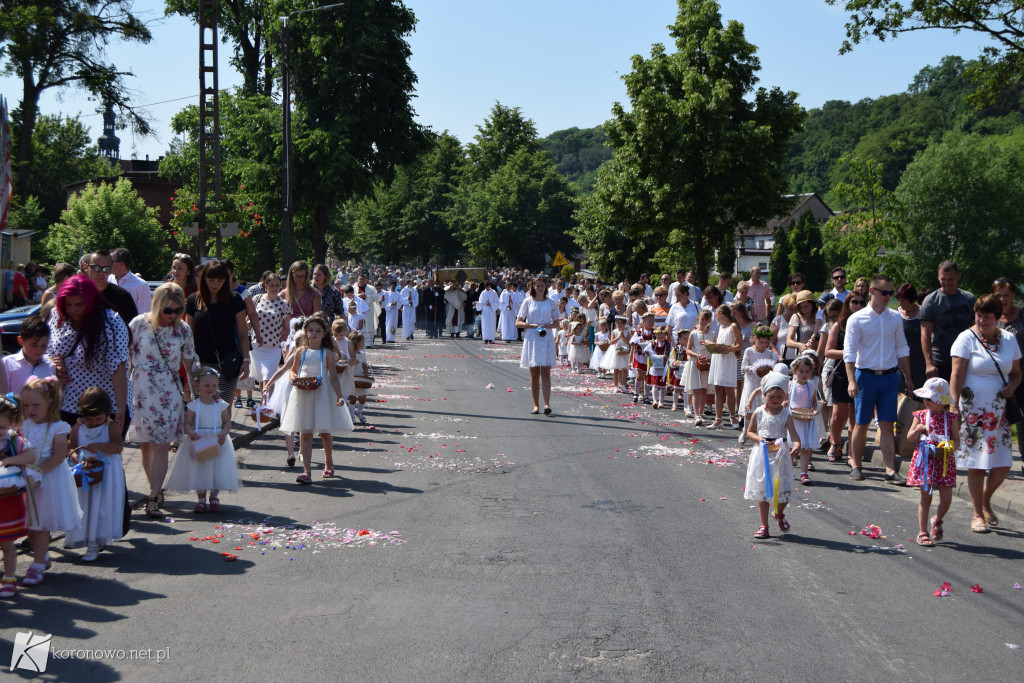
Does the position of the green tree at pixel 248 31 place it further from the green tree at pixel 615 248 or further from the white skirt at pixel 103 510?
the white skirt at pixel 103 510

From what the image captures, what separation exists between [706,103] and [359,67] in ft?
51.5

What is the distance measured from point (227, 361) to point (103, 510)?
11.0 ft

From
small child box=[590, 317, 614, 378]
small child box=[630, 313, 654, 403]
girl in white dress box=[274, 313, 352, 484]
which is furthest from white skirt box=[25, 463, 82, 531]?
small child box=[590, 317, 614, 378]

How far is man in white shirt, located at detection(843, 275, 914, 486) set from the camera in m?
10.5

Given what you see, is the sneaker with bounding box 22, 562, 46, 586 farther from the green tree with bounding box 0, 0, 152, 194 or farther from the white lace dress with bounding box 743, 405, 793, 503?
the green tree with bounding box 0, 0, 152, 194

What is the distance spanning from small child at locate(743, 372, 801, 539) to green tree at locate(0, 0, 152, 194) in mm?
46092

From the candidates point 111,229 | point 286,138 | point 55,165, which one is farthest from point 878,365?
point 55,165

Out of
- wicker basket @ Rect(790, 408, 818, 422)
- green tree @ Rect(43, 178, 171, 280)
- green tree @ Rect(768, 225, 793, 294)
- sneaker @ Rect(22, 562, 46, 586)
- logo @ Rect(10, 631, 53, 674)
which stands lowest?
logo @ Rect(10, 631, 53, 674)

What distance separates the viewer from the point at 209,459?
832 cm

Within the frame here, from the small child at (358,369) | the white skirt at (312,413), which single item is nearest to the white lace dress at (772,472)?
the white skirt at (312,413)

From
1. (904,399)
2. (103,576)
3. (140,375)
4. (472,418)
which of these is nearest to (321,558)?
(103,576)

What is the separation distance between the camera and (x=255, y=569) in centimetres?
671

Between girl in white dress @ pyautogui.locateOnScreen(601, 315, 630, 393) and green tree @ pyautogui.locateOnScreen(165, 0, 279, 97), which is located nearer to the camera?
girl in white dress @ pyautogui.locateOnScreen(601, 315, 630, 393)

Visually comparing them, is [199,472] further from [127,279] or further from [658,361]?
[658,361]
